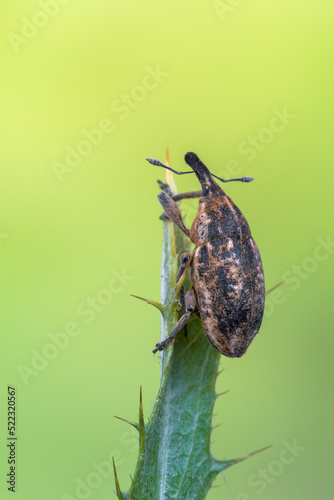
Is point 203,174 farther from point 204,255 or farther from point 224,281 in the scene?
Result: point 224,281

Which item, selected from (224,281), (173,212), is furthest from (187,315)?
(173,212)

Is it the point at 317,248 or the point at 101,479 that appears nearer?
the point at 101,479

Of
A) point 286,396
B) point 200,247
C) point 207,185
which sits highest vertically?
point 207,185

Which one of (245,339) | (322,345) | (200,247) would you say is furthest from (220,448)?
(200,247)

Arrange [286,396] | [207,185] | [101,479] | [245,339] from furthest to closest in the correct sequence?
[286,396], [101,479], [207,185], [245,339]

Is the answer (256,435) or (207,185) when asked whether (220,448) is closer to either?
(256,435)
